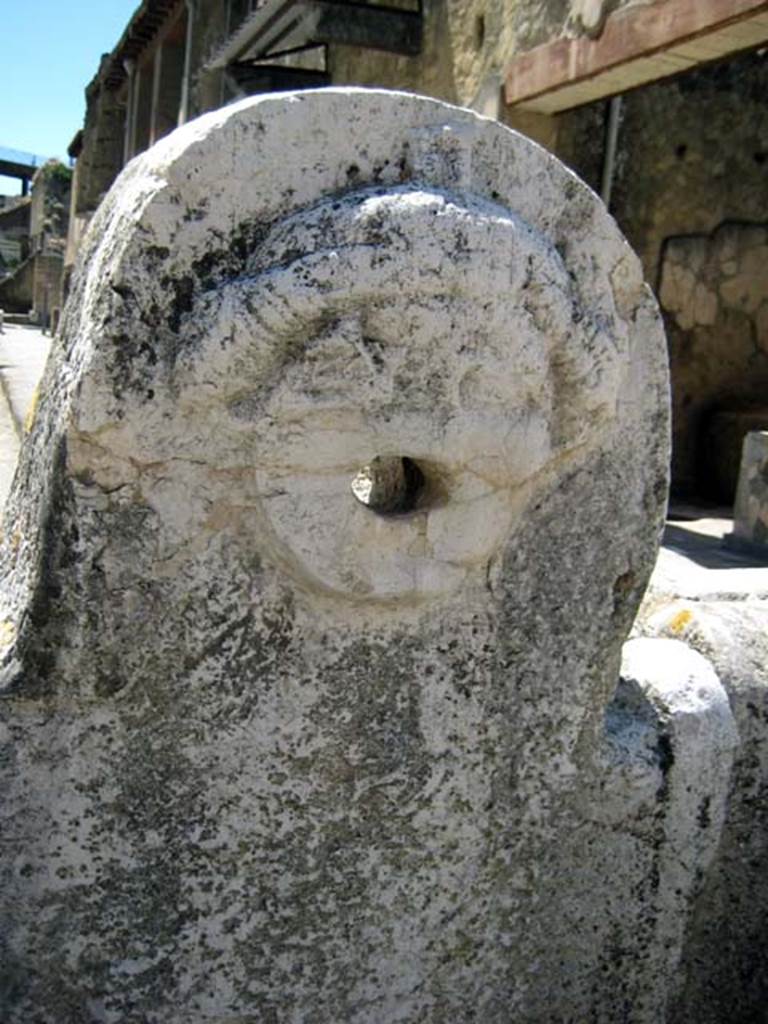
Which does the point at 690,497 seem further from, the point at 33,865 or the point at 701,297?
the point at 33,865

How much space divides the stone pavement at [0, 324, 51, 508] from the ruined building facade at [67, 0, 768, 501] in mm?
2481

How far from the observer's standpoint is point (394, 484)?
1232 mm

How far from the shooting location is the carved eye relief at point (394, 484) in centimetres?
115

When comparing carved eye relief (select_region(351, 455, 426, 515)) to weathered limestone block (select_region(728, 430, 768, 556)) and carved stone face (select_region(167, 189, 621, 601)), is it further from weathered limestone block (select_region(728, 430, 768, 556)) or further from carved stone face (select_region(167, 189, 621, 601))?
weathered limestone block (select_region(728, 430, 768, 556))

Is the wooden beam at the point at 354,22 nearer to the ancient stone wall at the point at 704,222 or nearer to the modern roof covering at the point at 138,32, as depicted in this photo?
the ancient stone wall at the point at 704,222

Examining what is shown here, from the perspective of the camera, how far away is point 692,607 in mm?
1524

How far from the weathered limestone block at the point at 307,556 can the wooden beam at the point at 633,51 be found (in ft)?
9.61

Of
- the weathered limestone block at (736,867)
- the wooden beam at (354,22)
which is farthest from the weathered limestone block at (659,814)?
the wooden beam at (354,22)

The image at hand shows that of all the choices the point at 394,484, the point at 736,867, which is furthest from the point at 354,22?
the point at 736,867

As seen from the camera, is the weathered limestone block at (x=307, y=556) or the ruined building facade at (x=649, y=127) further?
the ruined building facade at (x=649, y=127)

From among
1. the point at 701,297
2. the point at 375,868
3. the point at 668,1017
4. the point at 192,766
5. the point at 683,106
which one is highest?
the point at 683,106

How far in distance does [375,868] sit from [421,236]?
0.61 metres

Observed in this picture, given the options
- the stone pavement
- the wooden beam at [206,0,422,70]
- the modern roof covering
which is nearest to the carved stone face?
the stone pavement

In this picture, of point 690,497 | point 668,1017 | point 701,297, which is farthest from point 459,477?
point 701,297
